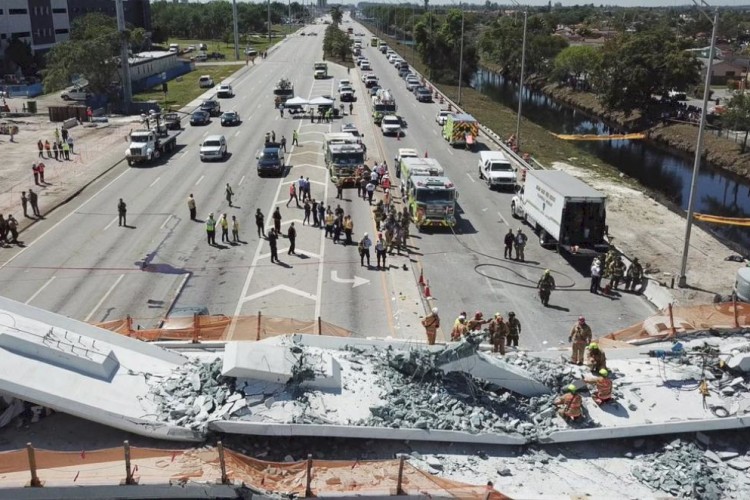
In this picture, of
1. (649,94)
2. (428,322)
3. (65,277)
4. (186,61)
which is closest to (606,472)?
(428,322)

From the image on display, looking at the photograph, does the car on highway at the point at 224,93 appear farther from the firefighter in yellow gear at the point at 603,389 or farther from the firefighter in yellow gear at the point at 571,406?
the firefighter in yellow gear at the point at 571,406

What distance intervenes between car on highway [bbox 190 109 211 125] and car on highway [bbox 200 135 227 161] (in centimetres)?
1507

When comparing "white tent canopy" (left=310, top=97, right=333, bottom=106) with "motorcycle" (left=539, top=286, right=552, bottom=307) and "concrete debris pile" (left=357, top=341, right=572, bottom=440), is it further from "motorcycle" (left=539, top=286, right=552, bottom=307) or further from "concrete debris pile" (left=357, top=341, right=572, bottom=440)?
"concrete debris pile" (left=357, top=341, right=572, bottom=440)

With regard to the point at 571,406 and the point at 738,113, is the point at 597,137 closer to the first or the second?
the point at 738,113

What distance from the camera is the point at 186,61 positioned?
11300 cm

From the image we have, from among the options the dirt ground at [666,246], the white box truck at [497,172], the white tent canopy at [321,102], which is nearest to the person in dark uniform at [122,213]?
the white box truck at [497,172]

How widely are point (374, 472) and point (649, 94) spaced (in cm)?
7728

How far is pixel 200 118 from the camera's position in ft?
219

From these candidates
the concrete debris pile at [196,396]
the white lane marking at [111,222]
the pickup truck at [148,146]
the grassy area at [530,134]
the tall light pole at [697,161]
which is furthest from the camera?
the grassy area at [530,134]

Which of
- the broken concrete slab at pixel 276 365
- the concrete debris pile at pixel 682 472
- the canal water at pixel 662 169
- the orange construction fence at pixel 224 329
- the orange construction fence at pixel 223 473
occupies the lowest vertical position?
the canal water at pixel 662 169

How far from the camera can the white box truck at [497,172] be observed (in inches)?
1738

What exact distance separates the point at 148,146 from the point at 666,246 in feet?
114

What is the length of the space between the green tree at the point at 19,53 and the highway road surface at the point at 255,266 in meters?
56.8

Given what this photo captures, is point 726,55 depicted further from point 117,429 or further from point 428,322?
point 117,429
